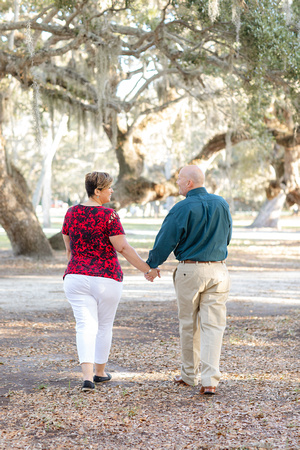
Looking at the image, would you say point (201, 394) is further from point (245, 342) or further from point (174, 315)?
point (174, 315)

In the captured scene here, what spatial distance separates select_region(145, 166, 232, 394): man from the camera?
15.5 feet

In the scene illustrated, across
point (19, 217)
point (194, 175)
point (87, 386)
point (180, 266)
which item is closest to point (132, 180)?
point (19, 217)

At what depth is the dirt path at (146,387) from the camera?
391 cm

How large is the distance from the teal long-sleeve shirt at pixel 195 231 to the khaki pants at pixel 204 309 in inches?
3.9

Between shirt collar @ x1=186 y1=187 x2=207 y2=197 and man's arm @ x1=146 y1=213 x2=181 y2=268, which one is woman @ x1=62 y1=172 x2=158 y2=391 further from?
shirt collar @ x1=186 y1=187 x2=207 y2=197

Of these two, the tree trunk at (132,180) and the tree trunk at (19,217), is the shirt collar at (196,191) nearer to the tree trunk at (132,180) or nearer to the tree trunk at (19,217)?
the tree trunk at (19,217)

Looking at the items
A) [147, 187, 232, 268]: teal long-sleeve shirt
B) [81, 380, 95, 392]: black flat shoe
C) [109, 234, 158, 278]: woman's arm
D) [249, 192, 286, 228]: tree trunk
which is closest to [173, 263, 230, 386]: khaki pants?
[147, 187, 232, 268]: teal long-sleeve shirt

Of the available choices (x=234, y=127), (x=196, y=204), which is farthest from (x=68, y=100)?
(x=196, y=204)

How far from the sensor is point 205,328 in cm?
476

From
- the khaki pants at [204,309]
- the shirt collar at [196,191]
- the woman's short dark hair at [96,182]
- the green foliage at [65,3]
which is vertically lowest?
the khaki pants at [204,309]

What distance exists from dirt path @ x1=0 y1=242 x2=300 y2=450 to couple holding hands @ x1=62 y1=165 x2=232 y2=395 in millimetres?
362

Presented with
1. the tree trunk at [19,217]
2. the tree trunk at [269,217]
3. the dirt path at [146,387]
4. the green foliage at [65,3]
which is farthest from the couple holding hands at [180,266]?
the tree trunk at [269,217]

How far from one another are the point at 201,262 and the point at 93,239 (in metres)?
0.85

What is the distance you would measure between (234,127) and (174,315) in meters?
9.89
